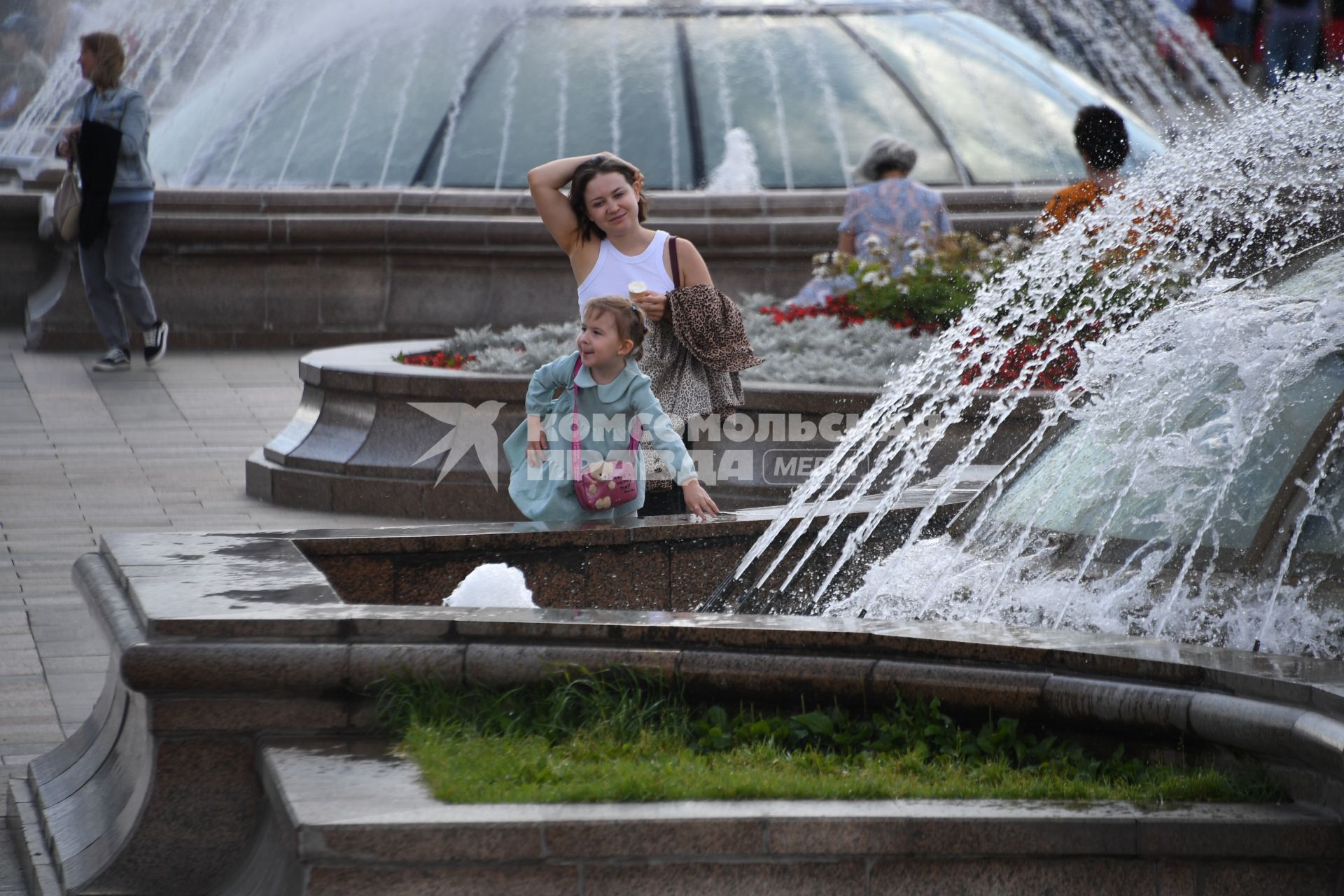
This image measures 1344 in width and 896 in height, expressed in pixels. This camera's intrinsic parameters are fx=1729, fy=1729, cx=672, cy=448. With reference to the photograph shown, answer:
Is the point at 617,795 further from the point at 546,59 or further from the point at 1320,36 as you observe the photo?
the point at 1320,36

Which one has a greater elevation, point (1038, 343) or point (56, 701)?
point (1038, 343)

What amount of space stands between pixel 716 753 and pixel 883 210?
23.8 ft

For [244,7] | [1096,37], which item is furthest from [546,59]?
[1096,37]

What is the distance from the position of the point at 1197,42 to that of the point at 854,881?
28.0 metres

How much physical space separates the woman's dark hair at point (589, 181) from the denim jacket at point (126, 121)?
6.68m

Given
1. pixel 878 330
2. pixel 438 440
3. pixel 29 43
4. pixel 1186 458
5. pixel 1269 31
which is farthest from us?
pixel 29 43

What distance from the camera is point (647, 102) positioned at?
1631 centimetres

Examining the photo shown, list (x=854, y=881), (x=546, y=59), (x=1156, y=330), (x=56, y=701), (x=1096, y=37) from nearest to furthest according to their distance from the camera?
(x=854, y=881) < (x=1156, y=330) < (x=56, y=701) < (x=546, y=59) < (x=1096, y=37)

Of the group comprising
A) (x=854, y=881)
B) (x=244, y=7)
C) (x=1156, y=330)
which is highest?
(x=244, y=7)

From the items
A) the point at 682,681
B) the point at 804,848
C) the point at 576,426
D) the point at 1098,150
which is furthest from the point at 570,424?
the point at 1098,150

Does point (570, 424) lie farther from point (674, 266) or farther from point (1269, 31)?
point (1269, 31)

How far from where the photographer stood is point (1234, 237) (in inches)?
199

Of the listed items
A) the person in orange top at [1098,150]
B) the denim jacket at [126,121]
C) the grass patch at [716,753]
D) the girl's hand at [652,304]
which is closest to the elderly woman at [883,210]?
the person in orange top at [1098,150]

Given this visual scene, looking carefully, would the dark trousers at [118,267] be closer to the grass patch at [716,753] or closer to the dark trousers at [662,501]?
the dark trousers at [662,501]
